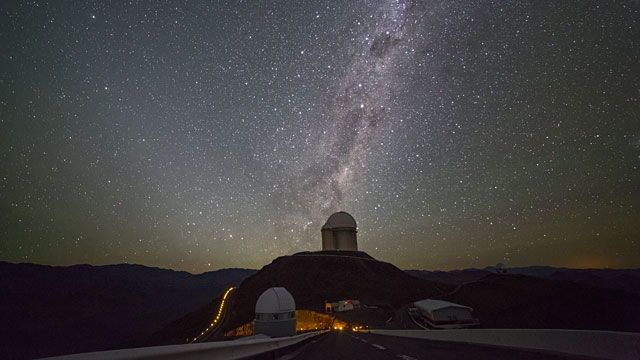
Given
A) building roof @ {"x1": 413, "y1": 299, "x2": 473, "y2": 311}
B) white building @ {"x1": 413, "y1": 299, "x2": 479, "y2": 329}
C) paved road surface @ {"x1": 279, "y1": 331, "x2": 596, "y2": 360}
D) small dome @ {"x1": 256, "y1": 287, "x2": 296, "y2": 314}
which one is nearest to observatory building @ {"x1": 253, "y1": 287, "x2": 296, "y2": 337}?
small dome @ {"x1": 256, "y1": 287, "x2": 296, "y2": 314}

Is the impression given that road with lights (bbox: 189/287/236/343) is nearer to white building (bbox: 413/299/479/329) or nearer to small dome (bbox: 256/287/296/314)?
small dome (bbox: 256/287/296/314)

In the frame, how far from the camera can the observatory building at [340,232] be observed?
11919cm

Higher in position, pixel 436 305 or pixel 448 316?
pixel 436 305

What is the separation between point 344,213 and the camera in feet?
399

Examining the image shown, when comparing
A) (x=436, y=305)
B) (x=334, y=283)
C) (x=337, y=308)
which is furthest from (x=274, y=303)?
(x=334, y=283)

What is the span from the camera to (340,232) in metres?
120

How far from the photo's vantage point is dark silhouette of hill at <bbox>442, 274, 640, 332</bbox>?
10548 cm

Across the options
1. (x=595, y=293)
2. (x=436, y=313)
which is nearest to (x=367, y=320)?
(x=436, y=313)

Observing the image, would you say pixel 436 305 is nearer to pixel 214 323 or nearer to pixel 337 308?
pixel 337 308

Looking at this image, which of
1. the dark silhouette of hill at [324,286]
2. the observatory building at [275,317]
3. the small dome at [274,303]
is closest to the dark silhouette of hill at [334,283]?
the dark silhouette of hill at [324,286]

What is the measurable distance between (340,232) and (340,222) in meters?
3.90

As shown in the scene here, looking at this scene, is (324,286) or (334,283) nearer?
(324,286)

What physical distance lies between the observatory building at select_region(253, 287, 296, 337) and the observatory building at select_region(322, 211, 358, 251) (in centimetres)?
7907

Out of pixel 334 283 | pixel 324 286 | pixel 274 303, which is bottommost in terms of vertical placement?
pixel 324 286
